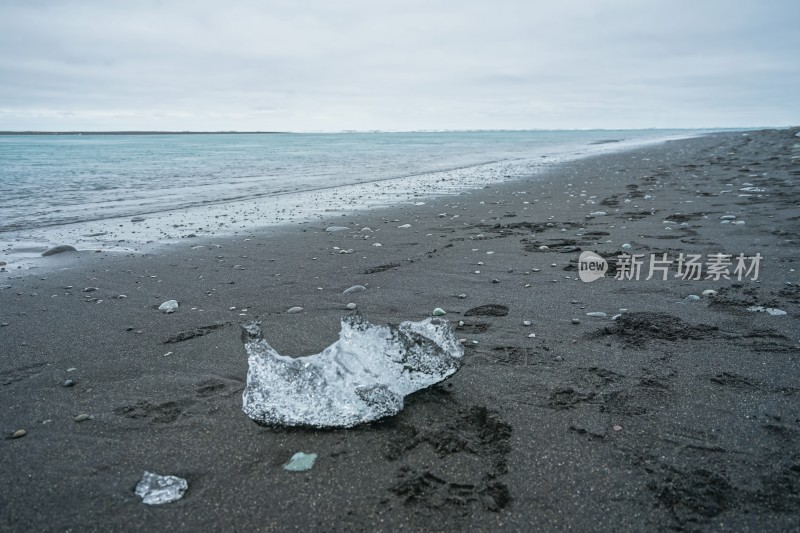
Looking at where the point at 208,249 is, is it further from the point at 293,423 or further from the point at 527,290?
the point at 293,423

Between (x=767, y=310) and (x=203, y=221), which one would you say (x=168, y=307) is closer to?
(x=767, y=310)

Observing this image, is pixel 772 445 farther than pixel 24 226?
No

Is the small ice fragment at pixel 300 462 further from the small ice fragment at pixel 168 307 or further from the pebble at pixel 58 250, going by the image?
the pebble at pixel 58 250

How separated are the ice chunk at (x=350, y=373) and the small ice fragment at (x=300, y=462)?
0.18m

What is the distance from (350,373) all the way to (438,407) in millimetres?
509

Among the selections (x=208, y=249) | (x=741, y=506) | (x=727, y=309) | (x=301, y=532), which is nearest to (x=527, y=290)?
(x=727, y=309)

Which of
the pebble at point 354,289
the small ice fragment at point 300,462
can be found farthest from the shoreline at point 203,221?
the small ice fragment at point 300,462

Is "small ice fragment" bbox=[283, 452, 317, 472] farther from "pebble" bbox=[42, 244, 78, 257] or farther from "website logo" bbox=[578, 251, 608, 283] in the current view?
"pebble" bbox=[42, 244, 78, 257]

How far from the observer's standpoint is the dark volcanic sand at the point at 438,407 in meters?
1.90

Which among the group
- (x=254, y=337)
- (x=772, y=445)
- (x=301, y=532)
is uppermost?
(x=254, y=337)

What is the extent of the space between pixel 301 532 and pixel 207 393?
129 centimetres

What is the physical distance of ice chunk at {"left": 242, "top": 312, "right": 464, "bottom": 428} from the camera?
2391 millimetres

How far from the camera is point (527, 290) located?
4457 millimetres

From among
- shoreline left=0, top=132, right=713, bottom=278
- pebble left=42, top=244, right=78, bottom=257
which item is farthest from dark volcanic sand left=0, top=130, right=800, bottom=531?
shoreline left=0, top=132, right=713, bottom=278
